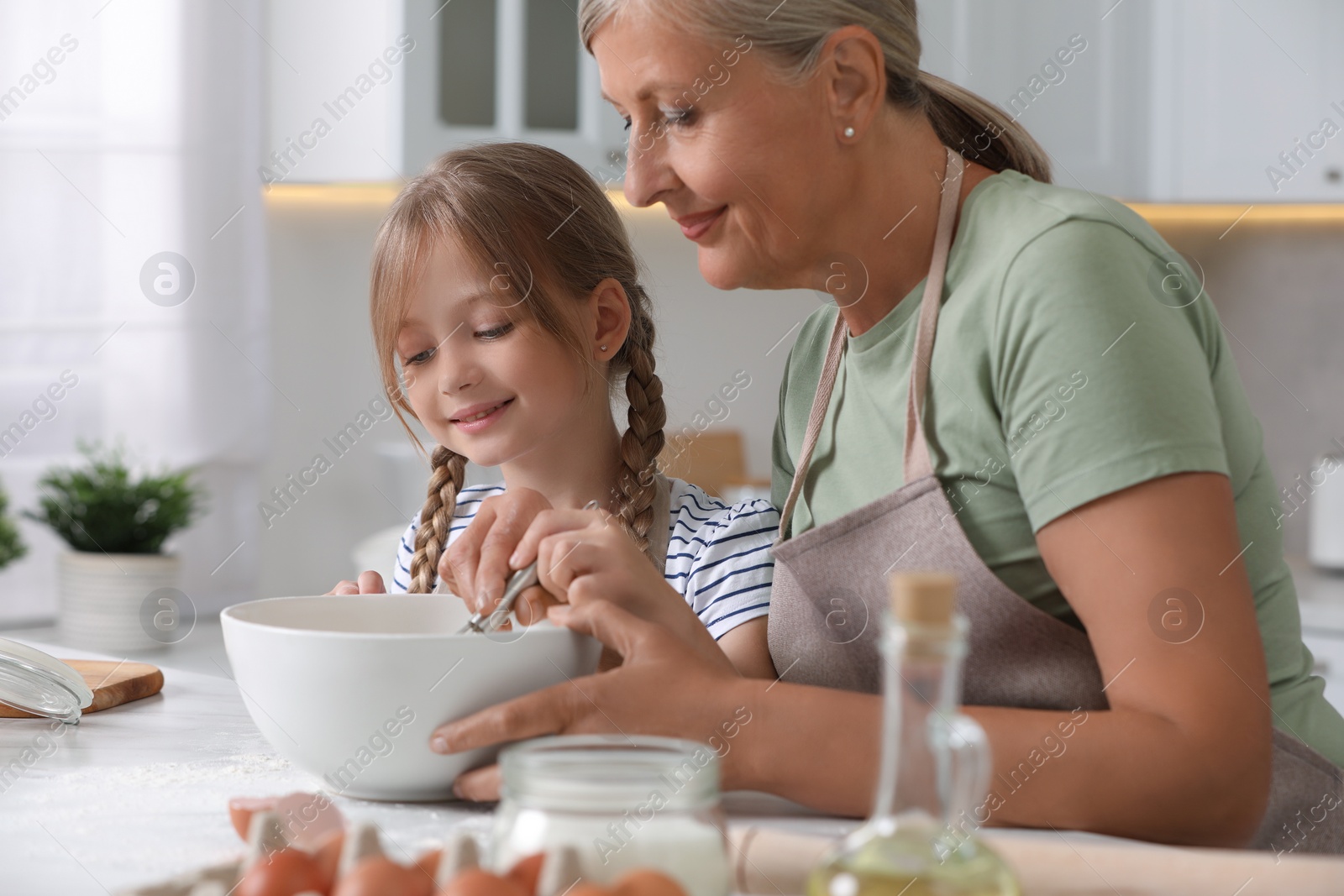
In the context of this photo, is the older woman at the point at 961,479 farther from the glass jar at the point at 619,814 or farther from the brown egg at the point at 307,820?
the glass jar at the point at 619,814

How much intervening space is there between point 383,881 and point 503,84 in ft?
7.40

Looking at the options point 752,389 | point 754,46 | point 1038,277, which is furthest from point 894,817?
point 752,389

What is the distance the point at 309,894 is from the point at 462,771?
0.26m

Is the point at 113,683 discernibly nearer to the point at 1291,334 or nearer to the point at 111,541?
the point at 111,541

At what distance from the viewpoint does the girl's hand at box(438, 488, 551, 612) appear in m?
0.85

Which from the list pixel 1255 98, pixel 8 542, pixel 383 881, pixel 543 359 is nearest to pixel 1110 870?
pixel 383 881

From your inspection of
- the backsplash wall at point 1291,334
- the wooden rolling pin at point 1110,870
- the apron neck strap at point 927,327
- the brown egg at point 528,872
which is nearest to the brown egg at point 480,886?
the brown egg at point 528,872

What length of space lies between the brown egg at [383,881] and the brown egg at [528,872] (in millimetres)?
33

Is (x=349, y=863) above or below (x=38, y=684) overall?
above

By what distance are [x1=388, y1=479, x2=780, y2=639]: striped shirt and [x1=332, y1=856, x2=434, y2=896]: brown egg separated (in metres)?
0.60

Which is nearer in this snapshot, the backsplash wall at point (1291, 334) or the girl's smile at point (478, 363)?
the girl's smile at point (478, 363)

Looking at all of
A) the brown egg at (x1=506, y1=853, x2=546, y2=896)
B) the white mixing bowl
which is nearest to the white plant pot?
the white mixing bowl

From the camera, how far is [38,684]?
0.98m

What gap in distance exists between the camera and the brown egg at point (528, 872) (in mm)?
444
